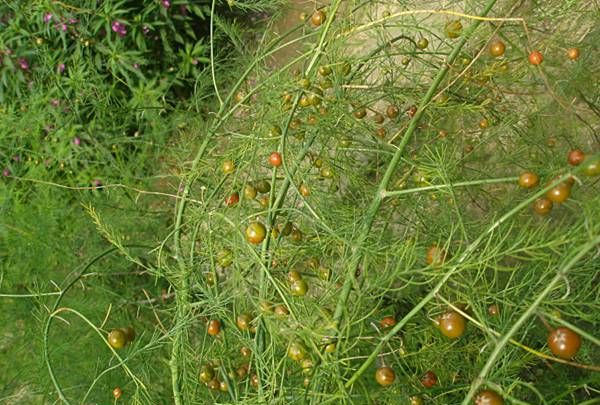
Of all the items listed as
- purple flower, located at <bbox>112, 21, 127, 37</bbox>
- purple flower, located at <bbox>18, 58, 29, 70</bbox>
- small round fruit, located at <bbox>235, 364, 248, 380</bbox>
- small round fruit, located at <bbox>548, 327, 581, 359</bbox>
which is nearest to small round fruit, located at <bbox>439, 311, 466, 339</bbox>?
small round fruit, located at <bbox>548, 327, 581, 359</bbox>

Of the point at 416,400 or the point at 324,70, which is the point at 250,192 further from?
the point at 416,400

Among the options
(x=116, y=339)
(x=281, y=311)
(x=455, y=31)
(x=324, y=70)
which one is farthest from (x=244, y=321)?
(x=455, y=31)

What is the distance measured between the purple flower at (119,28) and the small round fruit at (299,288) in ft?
4.12

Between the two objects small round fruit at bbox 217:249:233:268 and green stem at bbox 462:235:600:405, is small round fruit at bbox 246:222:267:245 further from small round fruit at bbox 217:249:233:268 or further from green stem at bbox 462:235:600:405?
green stem at bbox 462:235:600:405

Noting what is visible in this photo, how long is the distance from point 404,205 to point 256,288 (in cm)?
42

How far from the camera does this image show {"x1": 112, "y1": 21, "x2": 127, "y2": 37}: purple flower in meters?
1.74

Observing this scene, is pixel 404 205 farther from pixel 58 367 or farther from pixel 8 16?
pixel 8 16

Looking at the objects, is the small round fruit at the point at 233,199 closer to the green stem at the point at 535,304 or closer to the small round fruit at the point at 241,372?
the small round fruit at the point at 241,372

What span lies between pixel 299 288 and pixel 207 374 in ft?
0.81

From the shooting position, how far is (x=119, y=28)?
5.77 ft

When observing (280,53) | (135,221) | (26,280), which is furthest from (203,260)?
(280,53)

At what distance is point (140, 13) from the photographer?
5.98ft

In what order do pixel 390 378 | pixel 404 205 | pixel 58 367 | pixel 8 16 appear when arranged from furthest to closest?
pixel 8 16
pixel 58 367
pixel 404 205
pixel 390 378

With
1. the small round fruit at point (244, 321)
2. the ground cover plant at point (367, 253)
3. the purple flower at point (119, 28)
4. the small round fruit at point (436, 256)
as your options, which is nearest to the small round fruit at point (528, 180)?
the ground cover plant at point (367, 253)
